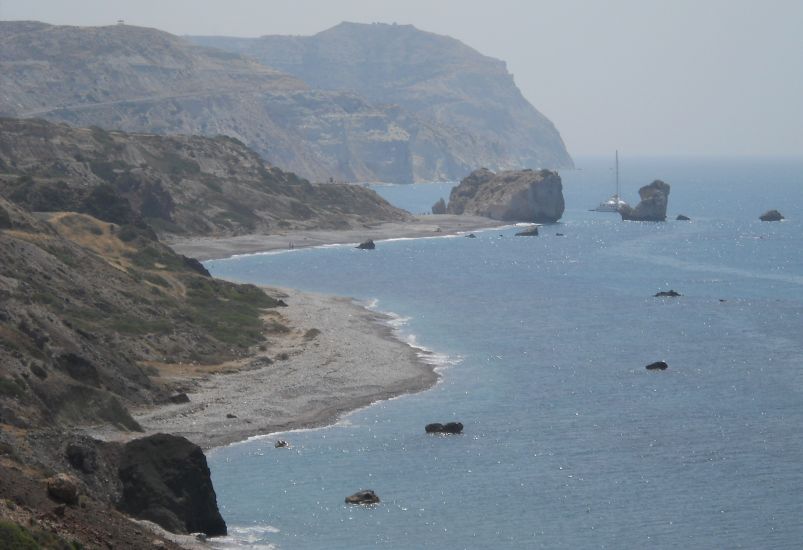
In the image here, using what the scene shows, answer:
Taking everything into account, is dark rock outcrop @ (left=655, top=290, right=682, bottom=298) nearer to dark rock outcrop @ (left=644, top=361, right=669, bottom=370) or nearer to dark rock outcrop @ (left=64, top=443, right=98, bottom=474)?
dark rock outcrop @ (left=644, top=361, right=669, bottom=370)

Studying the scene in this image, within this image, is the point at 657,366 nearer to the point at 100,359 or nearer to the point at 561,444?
the point at 561,444

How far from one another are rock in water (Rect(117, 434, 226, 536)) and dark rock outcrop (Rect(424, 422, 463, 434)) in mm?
19887

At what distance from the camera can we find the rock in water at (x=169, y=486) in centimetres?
5178

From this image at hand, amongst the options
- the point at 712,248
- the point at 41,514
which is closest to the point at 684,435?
the point at 41,514

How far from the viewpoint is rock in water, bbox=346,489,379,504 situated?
192ft

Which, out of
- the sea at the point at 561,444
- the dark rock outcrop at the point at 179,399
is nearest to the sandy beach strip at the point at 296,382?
the dark rock outcrop at the point at 179,399

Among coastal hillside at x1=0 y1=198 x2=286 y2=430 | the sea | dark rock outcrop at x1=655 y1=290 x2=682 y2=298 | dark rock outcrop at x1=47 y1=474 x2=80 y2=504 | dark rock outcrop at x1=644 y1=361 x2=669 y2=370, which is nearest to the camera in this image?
dark rock outcrop at x1=47 y1=474 x2=80 y2=504

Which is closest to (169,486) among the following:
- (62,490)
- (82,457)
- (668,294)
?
(82,457)

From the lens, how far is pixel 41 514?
3966cm

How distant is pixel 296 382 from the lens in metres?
83.6

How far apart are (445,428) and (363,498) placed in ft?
46.3

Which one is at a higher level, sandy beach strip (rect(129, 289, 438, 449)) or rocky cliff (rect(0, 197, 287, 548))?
rocky cliff (rect(0, 197, 287, 548))

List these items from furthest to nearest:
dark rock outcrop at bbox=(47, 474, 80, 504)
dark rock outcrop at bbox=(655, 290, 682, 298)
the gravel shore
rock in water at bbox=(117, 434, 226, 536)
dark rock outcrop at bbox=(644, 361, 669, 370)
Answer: dark rock outcrop at bbox=(655, 290, 682, 298) → dark rock outcrop at bbox=(644, 361, 669, 370) → the gravel shore → rock in water at bbox=(117, 434, 226, 536) → dark rock outcrop at bbox=(47, 474, 80, 504)

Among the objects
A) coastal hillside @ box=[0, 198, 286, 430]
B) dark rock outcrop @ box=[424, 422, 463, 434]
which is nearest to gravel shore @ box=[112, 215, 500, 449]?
coastal hillside @ box=[0, 198, 286, 430]
